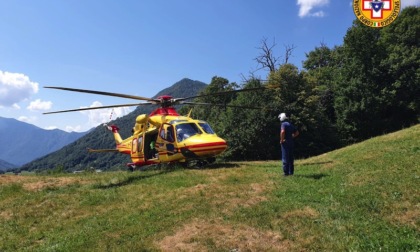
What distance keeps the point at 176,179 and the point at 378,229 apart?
28.6 ft

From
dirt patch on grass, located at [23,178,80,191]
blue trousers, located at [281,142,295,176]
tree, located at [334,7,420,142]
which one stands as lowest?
dirt patch on grass, located at [23,178,80,191]

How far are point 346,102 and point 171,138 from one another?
30.3 metres

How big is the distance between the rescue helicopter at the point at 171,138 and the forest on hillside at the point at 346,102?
17.9 metres

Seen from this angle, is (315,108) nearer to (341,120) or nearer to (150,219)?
(341,120)

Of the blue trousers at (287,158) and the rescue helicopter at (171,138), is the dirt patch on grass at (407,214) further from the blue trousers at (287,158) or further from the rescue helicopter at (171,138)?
the rescue helicopter at (171,138)

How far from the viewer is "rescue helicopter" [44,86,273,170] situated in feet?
57.9

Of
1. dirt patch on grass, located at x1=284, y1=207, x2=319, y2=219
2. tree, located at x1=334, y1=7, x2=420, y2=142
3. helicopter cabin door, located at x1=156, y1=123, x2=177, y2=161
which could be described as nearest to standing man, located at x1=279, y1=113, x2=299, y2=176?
dirt patch on grass, located at x1=284, y1=207, x2=319, y2=219

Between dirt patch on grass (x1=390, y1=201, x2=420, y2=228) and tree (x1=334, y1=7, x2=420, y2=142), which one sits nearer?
dirt patch on grass (x1=390, y1=201, x2=420, y2=228)

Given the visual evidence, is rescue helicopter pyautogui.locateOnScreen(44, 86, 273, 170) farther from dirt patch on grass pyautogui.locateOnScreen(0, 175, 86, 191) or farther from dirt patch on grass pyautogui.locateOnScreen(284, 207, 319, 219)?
dirt patch on grass pyautogui.locateOnScreen(284, 207, 319, 219)

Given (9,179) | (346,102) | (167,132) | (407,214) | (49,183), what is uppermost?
(346,102)

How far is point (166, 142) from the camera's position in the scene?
19297 millimetres

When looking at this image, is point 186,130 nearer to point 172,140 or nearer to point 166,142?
point 172,140

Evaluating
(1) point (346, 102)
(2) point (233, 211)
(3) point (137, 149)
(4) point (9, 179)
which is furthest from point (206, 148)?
(1) point (346, 102)

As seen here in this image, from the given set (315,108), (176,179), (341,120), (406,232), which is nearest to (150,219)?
(176,179)
